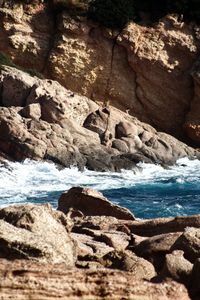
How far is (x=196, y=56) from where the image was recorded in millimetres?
49750

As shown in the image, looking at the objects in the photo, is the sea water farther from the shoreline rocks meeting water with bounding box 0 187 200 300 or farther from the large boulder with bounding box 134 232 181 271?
the large boulder with bounding box 134 232 181 271

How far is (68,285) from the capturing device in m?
5.91

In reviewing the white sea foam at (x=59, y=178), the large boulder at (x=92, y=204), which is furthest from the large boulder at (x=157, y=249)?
the white sea foam at (x=59, y=178)

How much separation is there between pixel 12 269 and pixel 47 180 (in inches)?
1039

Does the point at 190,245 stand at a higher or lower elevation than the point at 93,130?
higher

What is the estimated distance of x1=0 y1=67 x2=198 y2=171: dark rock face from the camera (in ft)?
114

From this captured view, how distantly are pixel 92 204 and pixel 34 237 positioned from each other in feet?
27.0

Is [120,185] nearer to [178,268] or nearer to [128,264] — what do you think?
[128,264]

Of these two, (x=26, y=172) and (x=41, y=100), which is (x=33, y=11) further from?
(x=26, y=172)

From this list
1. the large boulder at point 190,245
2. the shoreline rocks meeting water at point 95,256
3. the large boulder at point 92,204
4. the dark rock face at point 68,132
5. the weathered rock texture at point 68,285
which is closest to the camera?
the weathered rock texture at point 68,285

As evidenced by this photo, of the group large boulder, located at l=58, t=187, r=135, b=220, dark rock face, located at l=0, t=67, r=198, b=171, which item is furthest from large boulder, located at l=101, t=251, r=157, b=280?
dark rock face, located at l=0, t=67, r=198, b=171

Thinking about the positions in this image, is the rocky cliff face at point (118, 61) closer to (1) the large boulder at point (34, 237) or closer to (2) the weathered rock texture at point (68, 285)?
(1) the large boulder at point (34, 237)

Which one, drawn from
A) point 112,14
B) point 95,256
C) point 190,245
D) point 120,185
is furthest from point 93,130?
Answer: point 190,245

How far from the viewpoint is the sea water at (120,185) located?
26.8m
